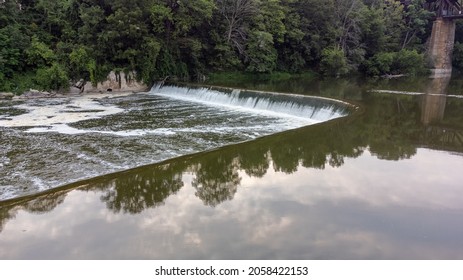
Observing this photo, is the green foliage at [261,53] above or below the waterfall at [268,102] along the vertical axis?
above

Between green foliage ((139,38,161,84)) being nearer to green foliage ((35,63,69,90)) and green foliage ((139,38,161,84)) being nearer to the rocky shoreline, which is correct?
the rocky shoreline

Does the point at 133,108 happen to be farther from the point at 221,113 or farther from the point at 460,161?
the point at 460,161

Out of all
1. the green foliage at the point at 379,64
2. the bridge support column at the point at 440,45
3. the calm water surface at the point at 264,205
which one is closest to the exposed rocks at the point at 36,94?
the calm water surface at the point at 264,205

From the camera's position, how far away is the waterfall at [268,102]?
13.3 meters

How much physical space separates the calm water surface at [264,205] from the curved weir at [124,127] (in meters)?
0.32

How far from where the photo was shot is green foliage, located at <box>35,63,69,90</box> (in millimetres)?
17922

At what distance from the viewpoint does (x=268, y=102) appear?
1508 cm

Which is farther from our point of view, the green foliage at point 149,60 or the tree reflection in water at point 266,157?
the green foliage at point 149,60

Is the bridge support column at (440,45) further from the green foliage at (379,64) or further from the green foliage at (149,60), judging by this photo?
the green foliage at (149,60)

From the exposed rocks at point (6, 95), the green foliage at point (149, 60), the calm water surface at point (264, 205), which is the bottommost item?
the calm water surface at point (264, 205)

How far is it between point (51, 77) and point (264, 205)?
15.4 meters

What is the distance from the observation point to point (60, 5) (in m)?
20.5

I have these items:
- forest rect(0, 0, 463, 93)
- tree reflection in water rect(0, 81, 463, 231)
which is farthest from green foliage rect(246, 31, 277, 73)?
tree reflection in water rect(0, 81, 463, 231)

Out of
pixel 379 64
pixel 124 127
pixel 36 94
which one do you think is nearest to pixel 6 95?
pixel 36 94
